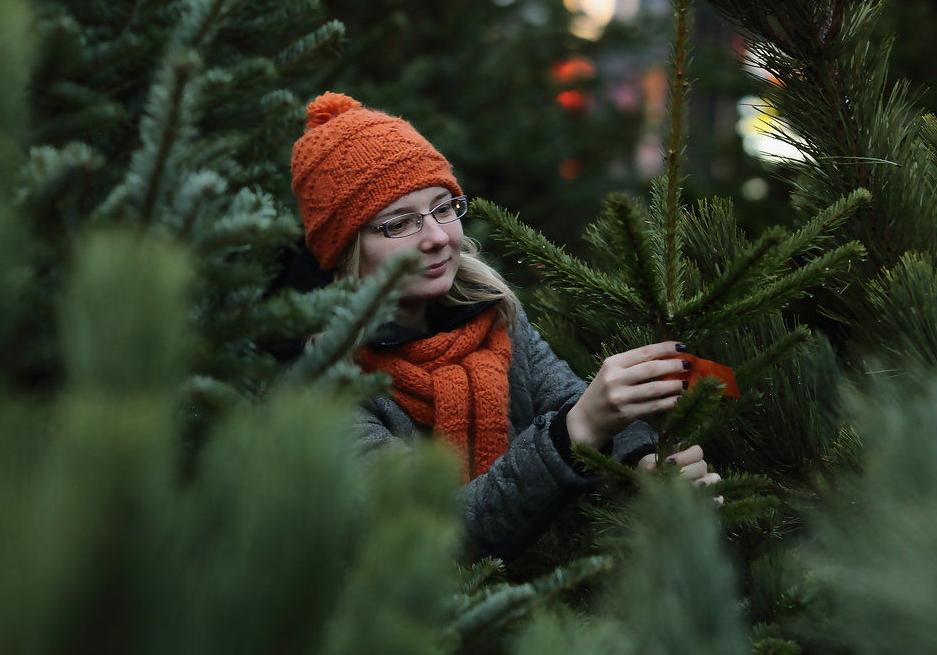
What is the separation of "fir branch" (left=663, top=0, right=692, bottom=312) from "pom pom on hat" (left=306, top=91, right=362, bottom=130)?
4.03 ft

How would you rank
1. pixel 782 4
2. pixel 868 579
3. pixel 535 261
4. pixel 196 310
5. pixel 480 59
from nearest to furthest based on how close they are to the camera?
pixel 868 579
pixel 196 310
pixel 535 261
pixel 782 4
pixel 480 59

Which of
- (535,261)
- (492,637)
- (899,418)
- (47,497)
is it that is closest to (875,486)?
(899,418)

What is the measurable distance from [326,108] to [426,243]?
0.44m

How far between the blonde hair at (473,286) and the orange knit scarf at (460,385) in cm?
6

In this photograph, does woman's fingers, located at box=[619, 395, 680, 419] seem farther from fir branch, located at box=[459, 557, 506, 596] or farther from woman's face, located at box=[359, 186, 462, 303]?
woman's face, located at box=[359, 186, 462, 303]

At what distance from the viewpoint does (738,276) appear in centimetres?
136

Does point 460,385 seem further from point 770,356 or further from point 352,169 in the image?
point 770,356

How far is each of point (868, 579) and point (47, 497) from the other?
0.56 metres

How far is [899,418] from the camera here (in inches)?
33.3

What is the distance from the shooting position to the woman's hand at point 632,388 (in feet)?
4.99

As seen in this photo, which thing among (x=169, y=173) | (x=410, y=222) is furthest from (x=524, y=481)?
(x=169, y=173)

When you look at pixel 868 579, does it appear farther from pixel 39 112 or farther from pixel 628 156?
pixel 628 156

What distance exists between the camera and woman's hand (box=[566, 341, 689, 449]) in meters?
1.52

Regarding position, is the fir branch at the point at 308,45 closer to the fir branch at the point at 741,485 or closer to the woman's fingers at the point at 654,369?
the woman's fingers at the point at 654,369
